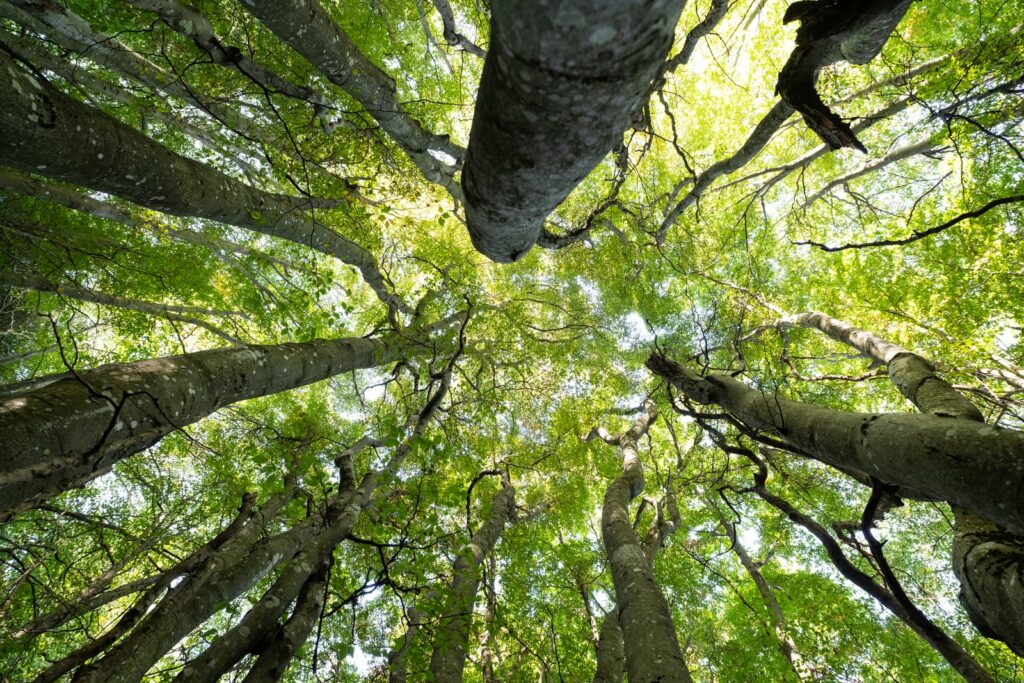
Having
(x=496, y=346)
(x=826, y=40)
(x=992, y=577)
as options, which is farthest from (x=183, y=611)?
(x=496, y=346)

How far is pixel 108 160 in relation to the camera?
2715 millimetres

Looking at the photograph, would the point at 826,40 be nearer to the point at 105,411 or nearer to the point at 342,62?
the point at 342,62

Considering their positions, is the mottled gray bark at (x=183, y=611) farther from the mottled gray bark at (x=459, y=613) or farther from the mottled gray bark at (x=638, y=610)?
the mottled gray bark at (x=638, y=610)

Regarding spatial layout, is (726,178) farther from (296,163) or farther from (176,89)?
(176,89)

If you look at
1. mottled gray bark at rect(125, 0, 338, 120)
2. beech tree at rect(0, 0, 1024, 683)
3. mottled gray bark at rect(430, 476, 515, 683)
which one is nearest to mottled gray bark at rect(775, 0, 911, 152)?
beech tree at rect(0, 0, 1024, 683)

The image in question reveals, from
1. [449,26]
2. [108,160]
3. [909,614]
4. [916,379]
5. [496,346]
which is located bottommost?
[909,614]

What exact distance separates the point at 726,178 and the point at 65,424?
1445cm

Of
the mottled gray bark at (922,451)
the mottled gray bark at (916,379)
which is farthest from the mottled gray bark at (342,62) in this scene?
the mottled gray bark at (916,379)

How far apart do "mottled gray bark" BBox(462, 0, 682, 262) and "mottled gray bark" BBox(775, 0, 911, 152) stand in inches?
98.7

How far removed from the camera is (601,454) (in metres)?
10.6

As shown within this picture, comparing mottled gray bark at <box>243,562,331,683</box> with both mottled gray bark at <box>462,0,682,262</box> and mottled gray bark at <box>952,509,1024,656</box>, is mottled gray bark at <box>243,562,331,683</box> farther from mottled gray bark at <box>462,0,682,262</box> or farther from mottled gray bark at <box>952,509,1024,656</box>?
mottled gray bark at <box>952,509,1024,656</box>

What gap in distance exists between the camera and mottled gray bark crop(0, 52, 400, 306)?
219 cm

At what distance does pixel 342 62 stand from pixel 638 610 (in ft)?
17.9

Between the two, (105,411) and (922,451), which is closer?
(922,451)
